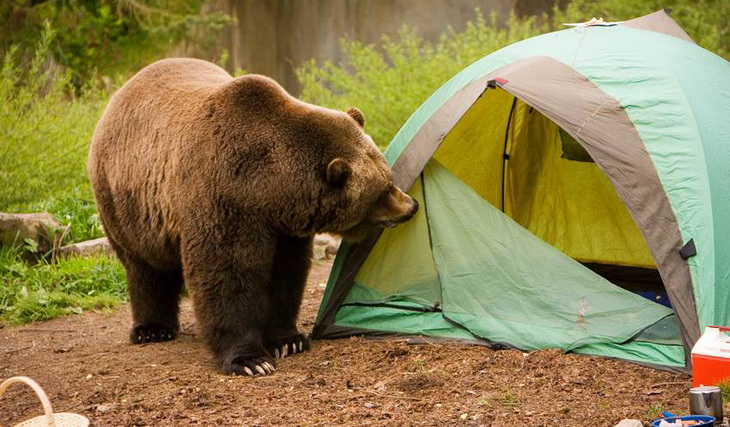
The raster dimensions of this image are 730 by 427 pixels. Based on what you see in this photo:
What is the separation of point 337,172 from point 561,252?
58.6 inches

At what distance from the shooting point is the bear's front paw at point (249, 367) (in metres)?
5.19

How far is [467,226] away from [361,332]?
921 millimetres

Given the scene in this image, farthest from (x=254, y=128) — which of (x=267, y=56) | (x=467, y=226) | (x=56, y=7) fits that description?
(x=267, y=56)

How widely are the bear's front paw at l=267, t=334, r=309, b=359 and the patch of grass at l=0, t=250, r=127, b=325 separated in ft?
7.59

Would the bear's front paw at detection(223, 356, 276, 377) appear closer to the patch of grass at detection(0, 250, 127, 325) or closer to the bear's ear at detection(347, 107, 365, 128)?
the bear's ear at detection(347, 107, 365, 128)

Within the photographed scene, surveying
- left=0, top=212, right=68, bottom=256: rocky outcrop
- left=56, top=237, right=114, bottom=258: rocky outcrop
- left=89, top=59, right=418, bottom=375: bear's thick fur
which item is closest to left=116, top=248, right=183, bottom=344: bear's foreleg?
left=89, top=59, right=418, bottom=375: bear's thick fur

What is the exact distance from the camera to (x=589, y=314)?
5199 millimetres

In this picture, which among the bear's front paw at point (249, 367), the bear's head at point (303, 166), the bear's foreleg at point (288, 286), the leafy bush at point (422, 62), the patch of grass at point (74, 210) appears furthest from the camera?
the leafy bush at point (422, 62)

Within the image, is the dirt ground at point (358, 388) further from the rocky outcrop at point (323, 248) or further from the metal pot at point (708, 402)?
the rocky outcrop at point (323, 248)

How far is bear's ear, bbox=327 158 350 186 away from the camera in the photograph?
525 centimetres

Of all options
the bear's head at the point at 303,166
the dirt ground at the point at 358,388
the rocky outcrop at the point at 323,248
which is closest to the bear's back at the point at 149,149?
the bear's head at the point at 303,166

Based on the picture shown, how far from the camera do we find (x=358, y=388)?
4855 millimetres

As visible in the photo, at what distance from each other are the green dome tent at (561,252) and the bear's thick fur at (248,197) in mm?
328

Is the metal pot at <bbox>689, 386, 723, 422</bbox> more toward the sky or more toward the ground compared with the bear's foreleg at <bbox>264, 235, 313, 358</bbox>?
more toward the sky
